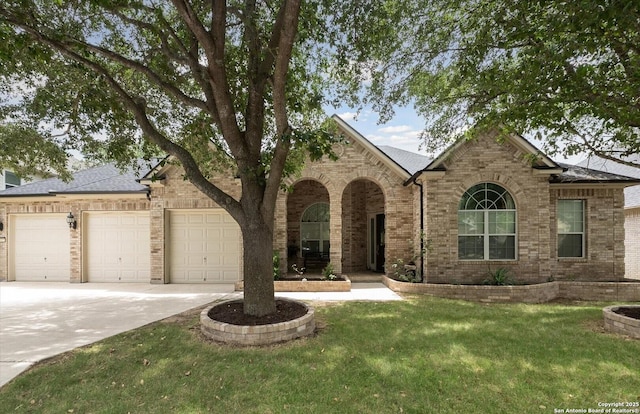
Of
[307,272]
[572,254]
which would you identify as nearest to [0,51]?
[307,272]

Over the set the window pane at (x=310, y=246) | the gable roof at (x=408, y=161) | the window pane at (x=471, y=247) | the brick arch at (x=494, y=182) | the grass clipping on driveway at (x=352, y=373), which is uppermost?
the gable roof at (x=408, y=161)

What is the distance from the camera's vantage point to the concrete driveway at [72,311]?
5.53 meters

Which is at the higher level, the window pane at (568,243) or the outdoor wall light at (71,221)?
the outdoor wall light at (71,221)

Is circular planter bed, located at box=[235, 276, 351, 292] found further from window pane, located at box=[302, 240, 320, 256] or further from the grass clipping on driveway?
window pane, located at box=[302, 240, 320, 256]

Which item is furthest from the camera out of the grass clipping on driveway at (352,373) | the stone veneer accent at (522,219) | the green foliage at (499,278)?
the stone veneer accent at (522,219)

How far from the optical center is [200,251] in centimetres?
1176

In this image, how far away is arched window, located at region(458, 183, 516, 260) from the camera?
33.7ft

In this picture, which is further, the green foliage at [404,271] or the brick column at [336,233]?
the brick column at [336,233]

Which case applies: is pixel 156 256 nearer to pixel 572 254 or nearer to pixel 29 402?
pixel 29 402

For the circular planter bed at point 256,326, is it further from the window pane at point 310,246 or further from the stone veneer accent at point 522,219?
the window pane at point 310,246

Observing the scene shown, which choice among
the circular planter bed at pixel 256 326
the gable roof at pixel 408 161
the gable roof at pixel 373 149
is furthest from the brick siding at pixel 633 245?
the circular planter bed at pixel 256 326

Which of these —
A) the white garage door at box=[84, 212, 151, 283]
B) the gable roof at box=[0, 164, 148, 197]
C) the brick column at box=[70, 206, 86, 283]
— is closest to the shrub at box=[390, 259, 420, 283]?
the white garage door at box=[84, 212, 151, 283]

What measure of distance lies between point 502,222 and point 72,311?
13240 mm

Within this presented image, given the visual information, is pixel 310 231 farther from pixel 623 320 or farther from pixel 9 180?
pixel 9 180
